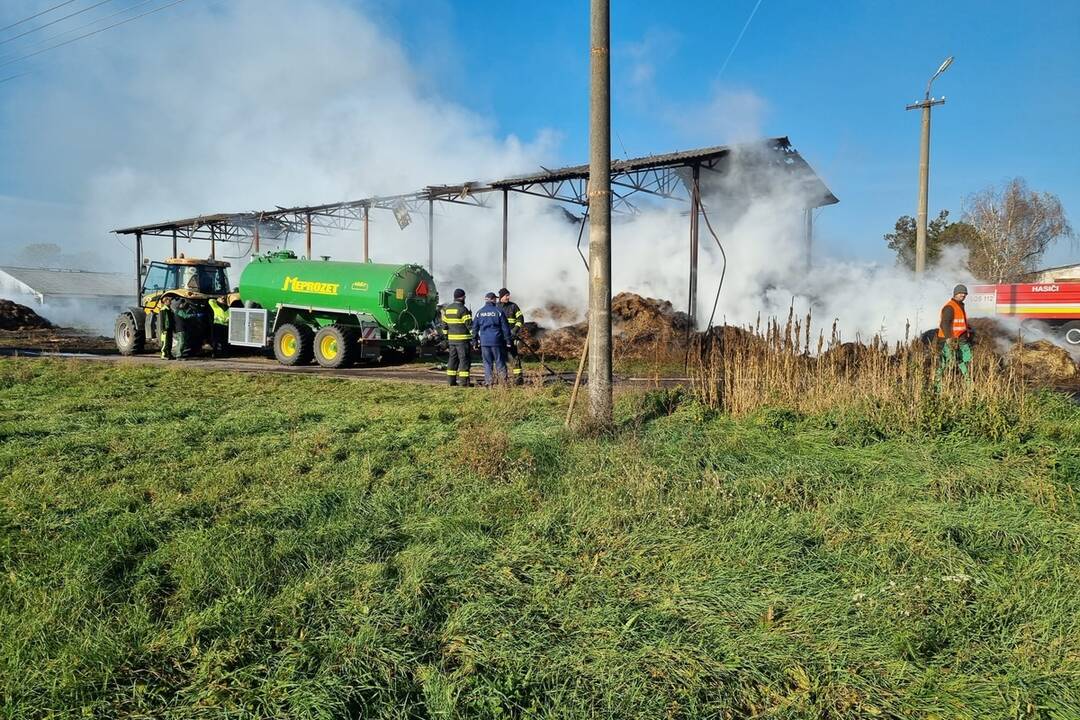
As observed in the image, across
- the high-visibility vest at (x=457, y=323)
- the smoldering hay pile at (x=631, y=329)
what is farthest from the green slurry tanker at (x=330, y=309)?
the high-visibility vest at (x=457, y=323)

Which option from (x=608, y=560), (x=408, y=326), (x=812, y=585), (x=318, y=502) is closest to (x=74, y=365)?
(x=408, y=326)

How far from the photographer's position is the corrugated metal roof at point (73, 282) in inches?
2210

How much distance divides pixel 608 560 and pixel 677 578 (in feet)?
1.28

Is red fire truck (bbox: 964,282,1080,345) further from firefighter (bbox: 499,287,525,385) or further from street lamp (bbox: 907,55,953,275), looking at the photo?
firefighter (bbox: 499,287,525,385)

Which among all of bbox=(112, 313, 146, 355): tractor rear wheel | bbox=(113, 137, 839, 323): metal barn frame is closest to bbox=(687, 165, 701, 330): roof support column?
bbox=(113, 137, 839, 323): metal barn frame

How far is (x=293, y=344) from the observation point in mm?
15133

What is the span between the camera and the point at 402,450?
595cm

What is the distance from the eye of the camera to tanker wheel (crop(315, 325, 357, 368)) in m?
14.3

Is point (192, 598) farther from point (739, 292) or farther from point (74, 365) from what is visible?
point (739, 292)

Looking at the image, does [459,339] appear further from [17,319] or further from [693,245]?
[17,319]

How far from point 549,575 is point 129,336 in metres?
17.9

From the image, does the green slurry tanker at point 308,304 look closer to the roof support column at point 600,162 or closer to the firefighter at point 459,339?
the firefighter at point 459,339

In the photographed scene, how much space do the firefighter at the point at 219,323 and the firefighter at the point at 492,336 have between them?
9152mm

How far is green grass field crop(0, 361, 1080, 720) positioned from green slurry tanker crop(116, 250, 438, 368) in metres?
8.43
